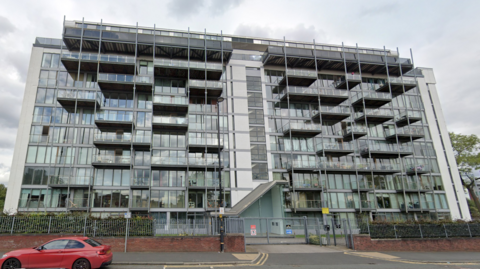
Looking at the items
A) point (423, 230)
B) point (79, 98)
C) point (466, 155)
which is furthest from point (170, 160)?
point (466, 155)

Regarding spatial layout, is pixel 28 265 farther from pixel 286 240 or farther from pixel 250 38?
pixel 250 38

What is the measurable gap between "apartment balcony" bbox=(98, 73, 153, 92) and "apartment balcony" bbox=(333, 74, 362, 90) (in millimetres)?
24993

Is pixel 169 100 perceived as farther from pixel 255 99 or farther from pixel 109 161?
pixel 255 99

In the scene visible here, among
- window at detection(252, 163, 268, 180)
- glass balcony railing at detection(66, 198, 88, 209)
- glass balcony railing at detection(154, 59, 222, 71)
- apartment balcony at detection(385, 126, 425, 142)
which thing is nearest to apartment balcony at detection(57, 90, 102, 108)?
glass balcony railing at detection(154, 59, 222, 71)

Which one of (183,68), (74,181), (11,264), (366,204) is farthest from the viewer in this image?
(183,68)

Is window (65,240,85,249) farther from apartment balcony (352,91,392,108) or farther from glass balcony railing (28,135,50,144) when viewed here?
apartment balcony (352,91,392,108)

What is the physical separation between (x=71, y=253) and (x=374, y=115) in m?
37.0

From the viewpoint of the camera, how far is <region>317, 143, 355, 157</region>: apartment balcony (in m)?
35.8

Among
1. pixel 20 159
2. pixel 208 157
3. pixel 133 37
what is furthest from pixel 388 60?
pixel 20 159

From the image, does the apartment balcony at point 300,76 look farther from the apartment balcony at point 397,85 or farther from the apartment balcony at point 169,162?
the apartment balcony at point 169,162

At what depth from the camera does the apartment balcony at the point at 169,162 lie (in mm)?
32344

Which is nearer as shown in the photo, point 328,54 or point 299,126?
point 299,126

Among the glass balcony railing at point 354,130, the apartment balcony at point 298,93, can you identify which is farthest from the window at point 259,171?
the glass balcony railing at point 354,130

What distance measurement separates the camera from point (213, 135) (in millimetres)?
35469
